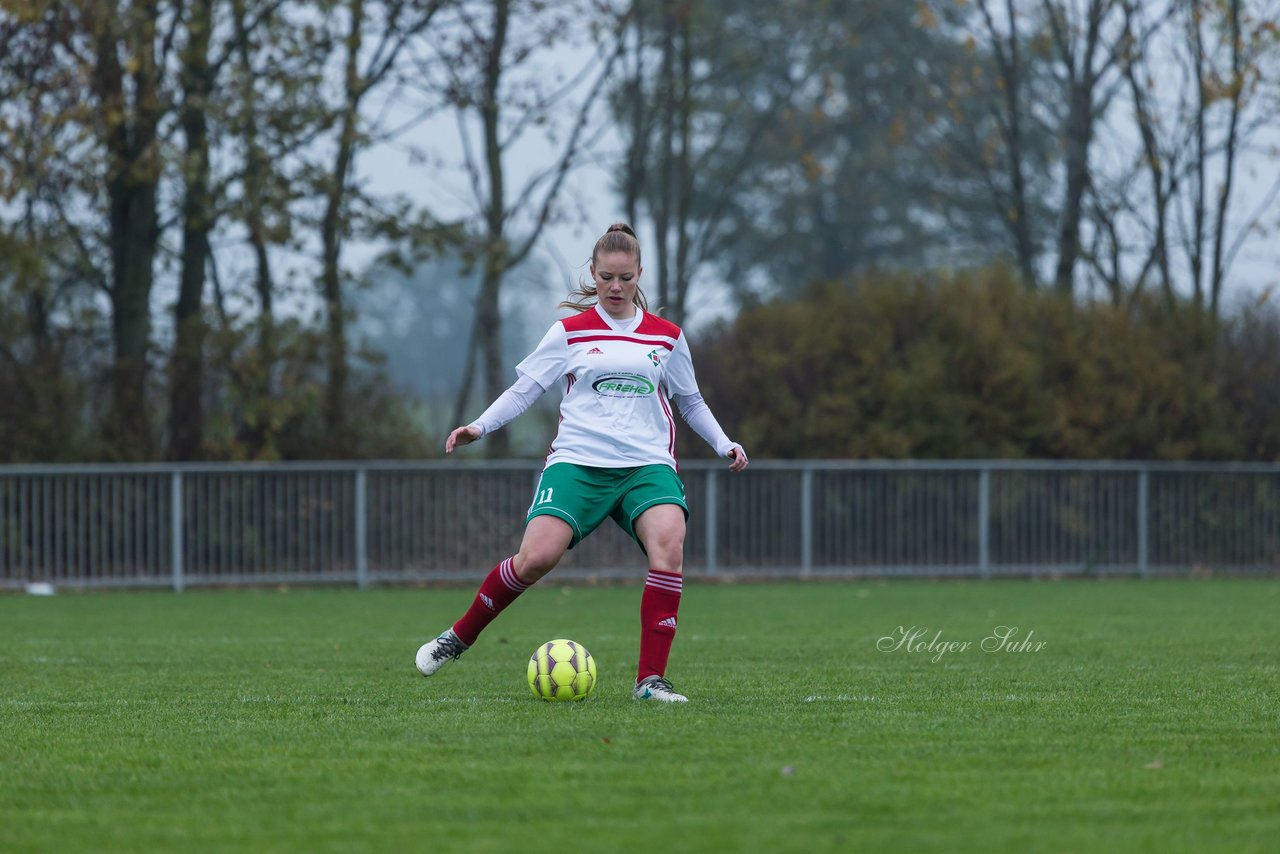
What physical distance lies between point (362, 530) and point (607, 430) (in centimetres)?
1094

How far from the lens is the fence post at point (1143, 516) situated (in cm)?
1875

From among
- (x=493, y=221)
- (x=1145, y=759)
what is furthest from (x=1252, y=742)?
(x=493, y=221)

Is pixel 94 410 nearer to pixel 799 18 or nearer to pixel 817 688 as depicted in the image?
pixel 817 688

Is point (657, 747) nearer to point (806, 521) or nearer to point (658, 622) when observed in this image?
point (658, 622)

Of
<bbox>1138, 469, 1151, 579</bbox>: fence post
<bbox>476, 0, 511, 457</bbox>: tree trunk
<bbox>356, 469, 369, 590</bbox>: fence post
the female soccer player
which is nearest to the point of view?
the female soccer player

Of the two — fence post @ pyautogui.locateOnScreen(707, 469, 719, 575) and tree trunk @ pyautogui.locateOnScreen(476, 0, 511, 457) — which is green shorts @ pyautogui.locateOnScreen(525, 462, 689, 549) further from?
tree trunk @ pyautogui.locateOnScreen(476, 0, 511, 457)

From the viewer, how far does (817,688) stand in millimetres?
7211

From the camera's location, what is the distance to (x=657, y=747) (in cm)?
530

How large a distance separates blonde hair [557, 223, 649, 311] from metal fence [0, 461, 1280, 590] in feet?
34.5

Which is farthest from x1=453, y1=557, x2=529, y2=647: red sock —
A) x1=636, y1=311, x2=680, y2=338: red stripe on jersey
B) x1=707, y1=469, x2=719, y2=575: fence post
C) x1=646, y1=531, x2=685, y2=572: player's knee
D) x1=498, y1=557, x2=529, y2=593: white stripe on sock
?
x1=707, y1=469, x2=719, y2=575: fence post

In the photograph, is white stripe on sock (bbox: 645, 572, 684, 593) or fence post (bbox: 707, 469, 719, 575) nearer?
white stripe on sock (bbox: 645, 572, 684, 593)

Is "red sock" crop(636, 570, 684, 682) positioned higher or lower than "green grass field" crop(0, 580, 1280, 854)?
higher

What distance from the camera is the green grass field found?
404 centimetres

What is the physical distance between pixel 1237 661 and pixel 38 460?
1432 cm
